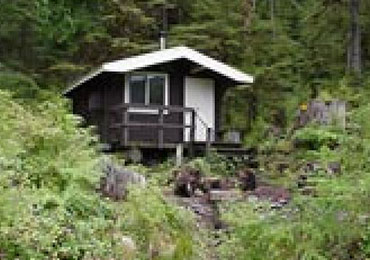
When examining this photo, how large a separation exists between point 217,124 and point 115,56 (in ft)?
23.1

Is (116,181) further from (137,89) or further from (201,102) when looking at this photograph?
(201,102)

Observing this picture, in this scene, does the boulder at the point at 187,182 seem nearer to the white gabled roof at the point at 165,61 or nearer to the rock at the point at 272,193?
the rock at the point at 272,193

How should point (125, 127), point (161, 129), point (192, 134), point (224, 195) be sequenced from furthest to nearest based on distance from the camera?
point (192, 134) → point (161, 129) → point (125, 127) → point (224, 195)

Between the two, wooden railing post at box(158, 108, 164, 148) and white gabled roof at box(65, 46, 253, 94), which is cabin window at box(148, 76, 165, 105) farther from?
wooden railing post at box(158, 108, 164, 148)

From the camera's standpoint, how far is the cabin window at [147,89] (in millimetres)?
22328

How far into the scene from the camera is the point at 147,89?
22.4m

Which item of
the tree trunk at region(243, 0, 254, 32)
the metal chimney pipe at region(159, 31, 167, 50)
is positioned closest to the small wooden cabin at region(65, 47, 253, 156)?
the metal chimney pipe at region(159, 31, 167, 50)

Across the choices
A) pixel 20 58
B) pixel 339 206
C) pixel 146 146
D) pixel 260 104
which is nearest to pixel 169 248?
pixel 339 206

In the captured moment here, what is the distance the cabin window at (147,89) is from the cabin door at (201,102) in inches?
29.6

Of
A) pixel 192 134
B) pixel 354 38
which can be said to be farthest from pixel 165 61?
pixel 354 38

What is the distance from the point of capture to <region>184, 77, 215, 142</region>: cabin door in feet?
75.0

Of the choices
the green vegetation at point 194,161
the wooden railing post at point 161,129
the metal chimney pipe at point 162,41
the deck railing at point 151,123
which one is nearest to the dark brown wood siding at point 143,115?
the deck railing at point 151,123

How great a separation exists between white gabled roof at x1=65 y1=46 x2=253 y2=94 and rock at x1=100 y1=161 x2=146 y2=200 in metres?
9.27

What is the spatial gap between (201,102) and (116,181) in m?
11.7
